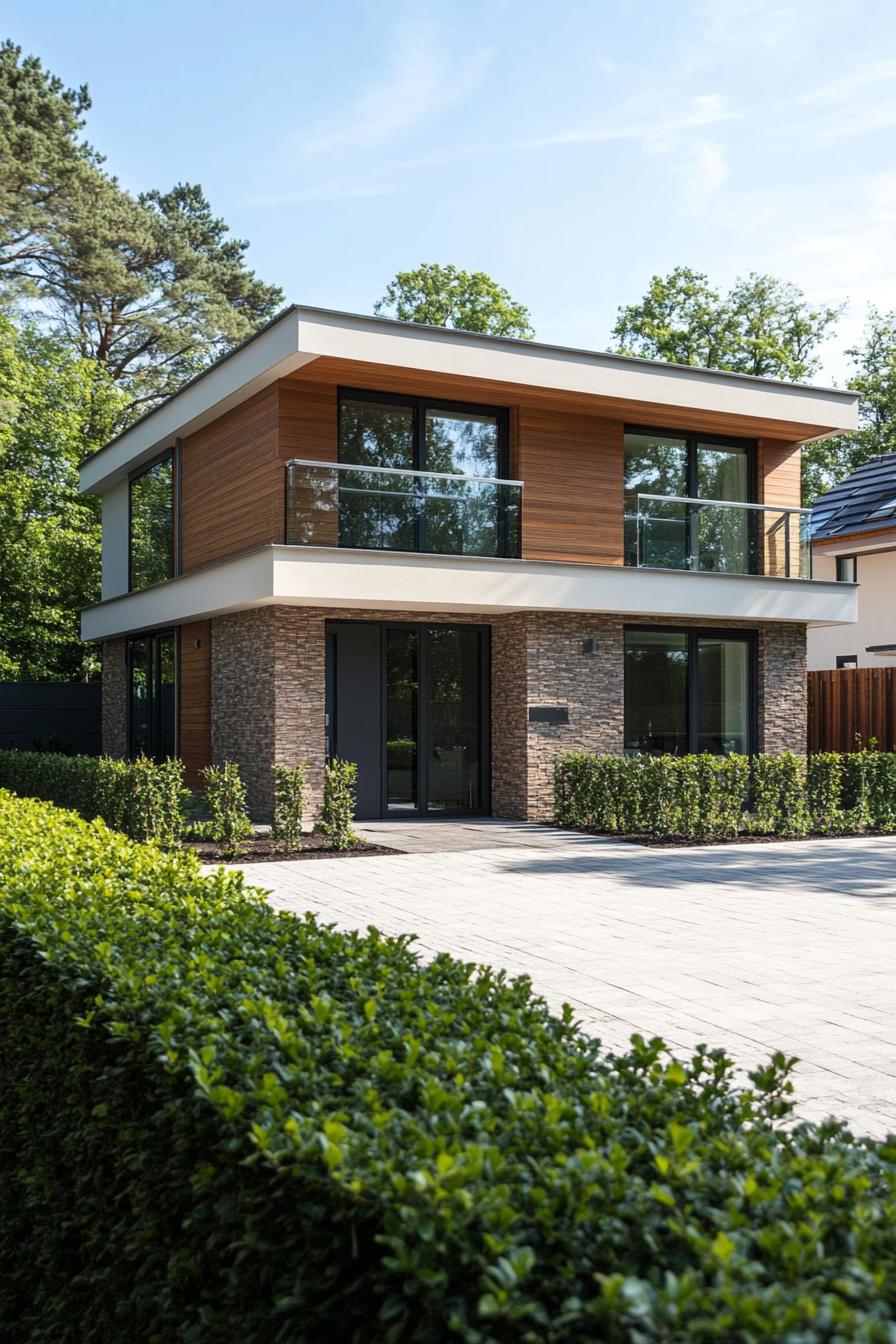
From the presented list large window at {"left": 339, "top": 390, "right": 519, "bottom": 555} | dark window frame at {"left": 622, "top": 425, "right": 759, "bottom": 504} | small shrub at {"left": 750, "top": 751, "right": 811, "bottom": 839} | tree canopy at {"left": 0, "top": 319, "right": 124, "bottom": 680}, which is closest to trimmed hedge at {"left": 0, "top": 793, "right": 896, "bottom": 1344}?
small shrub at {"left": 750, "top": 751, "right": 811, "bottom": 839}

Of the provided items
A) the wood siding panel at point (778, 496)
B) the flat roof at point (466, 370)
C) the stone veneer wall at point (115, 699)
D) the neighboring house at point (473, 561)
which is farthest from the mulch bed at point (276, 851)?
the stone veneer wall at point (115, 699)

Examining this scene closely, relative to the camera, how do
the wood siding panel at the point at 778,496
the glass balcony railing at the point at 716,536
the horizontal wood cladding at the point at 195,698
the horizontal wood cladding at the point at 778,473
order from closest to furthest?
the glass balcony railing at the point at 716,536 < the horizontal wood cladding at the point at 195,698 < the wood siding panel at the point at 778,496 < the horizontal wood cladding at the point at 778,473

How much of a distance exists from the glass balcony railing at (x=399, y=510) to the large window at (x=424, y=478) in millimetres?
13

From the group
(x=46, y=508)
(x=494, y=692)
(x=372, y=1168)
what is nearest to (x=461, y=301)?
(x=46, y=508)

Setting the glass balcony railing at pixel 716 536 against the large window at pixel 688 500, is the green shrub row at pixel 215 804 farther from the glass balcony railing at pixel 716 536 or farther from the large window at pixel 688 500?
the large window at pixel 688 500

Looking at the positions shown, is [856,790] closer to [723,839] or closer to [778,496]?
[723,839]

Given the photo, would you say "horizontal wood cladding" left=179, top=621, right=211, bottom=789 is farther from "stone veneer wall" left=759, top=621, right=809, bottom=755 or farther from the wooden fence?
the wooden fence

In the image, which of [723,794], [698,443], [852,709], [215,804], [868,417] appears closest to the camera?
[215,804]

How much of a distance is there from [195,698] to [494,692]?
15.7 feet

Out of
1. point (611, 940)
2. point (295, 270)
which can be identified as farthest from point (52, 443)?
point (611, 940)

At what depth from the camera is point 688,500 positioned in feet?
55.6

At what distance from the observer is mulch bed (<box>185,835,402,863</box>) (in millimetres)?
11843

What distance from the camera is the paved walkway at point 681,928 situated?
524cm

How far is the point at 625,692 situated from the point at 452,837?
4.25 metres
